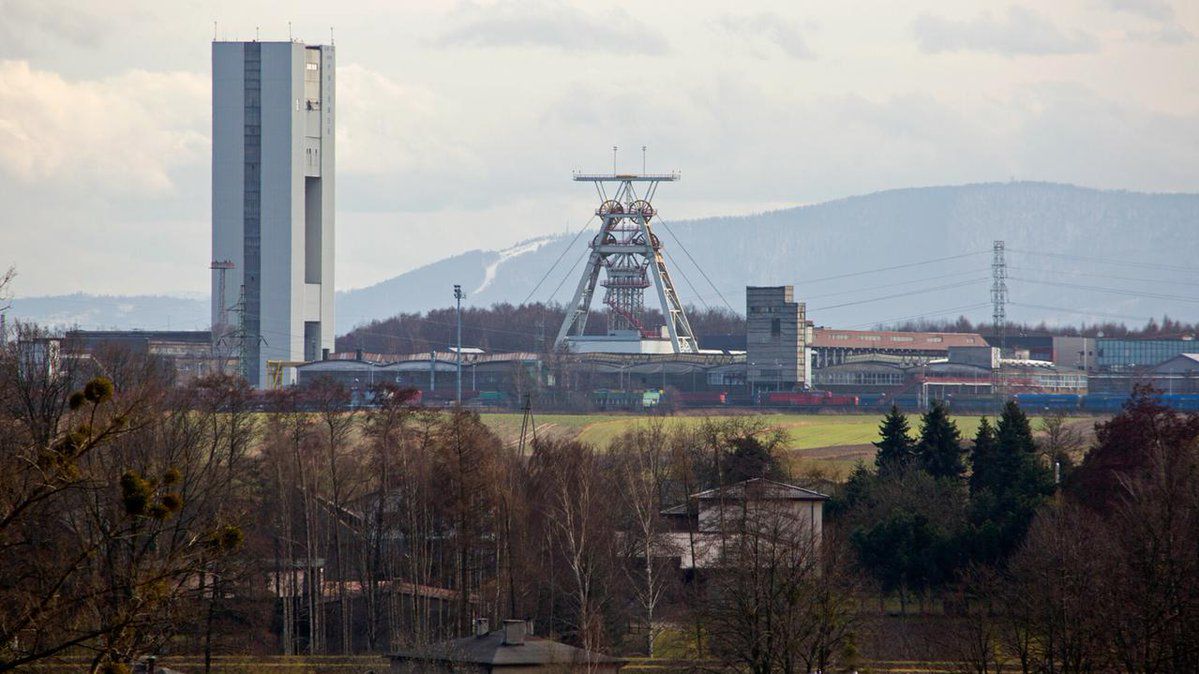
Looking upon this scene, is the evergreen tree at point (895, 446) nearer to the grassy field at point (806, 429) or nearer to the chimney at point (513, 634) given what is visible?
the grassy field at point (806, 429)

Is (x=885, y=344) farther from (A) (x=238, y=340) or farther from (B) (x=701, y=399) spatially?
(A) (x=238, y=340)

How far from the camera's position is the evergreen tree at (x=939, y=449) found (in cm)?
5131

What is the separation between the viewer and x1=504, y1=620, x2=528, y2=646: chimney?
3139 centimetres

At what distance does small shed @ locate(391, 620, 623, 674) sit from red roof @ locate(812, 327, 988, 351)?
9165 centimetres

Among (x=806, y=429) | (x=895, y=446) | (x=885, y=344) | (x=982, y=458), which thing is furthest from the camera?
(x=885, y=344)

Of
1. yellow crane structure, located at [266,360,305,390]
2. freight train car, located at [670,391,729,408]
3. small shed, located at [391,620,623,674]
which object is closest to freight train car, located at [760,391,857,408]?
freight train car, located at [670,391,729,408]

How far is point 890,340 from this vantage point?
417ft

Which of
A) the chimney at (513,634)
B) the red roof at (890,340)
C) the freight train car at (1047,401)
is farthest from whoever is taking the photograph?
the red roof at (890,340)

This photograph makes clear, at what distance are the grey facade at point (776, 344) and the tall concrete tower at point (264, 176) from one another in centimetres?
2639

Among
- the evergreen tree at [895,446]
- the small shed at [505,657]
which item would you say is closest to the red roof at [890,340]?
the evergreen tree at [895,446]

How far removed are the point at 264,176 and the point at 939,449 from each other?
188 ft

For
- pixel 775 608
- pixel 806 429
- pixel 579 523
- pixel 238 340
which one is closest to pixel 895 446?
pixel 579 523

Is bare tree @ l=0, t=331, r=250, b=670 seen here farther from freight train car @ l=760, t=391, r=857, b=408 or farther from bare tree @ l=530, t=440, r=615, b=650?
freight train car @ l=760, t=391, r=857, b=408

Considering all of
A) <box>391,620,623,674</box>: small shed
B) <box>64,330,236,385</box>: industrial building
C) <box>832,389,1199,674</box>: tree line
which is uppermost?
<box>64,330,236,385</box>: industrial building
